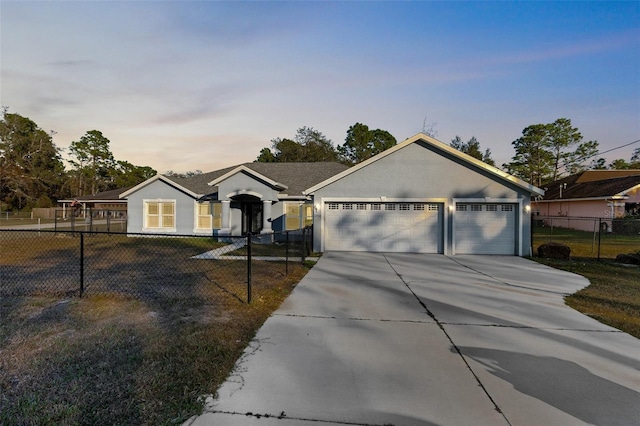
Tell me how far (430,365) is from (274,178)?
56.3 feet

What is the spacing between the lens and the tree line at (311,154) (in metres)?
45.6

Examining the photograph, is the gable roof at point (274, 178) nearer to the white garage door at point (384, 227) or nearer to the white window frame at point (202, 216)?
the white window frame at point (202, 216)

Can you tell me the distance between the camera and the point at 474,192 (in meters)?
13.1

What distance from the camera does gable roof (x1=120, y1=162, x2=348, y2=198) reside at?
16.8m

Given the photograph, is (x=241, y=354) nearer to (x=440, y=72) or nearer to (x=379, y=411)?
(x=379, y=411)

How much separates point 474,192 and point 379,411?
1220 centimetres

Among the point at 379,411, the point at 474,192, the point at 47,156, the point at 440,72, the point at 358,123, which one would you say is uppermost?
the point at 358,123

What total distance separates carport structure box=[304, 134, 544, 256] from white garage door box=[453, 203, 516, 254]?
35 mm

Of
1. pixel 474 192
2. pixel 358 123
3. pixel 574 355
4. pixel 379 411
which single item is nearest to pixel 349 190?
pixel 474 192

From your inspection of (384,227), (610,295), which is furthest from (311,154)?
(610,295)

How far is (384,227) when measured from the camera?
1362cm

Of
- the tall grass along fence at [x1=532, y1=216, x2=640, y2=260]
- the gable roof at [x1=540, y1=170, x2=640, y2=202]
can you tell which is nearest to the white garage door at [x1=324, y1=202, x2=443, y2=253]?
the tall grass along fence at [x1=532, y1=216, x2=640, y2=260]

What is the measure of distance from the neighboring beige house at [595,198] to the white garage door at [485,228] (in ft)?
43.8

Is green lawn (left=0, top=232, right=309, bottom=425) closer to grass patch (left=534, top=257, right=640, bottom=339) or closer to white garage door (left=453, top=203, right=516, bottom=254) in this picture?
grass patch (left=534, top=257, right=640, bottom=339)
